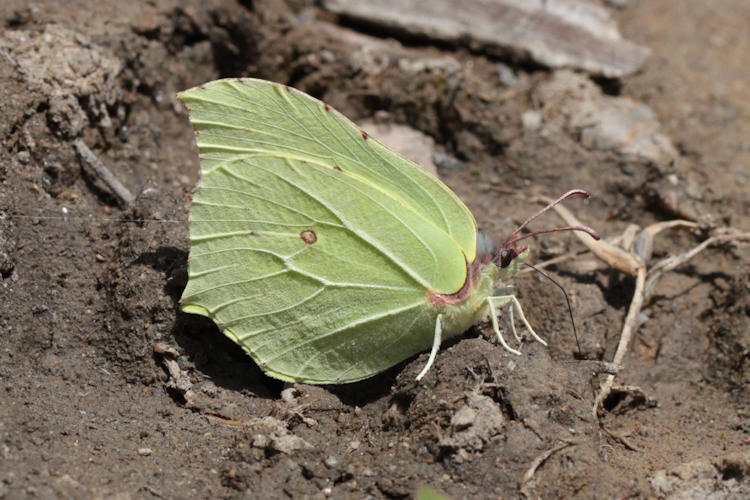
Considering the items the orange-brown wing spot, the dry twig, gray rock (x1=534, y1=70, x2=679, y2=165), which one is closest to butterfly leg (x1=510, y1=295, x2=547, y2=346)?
the orange-brown wing spot

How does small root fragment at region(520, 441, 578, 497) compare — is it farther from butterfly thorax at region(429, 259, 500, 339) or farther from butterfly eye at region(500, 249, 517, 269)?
butterfly eye at region(500, 249, 517, 269)

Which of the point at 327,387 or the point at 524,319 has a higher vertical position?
the point at 524,319

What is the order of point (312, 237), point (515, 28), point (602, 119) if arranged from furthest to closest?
point (515, 28) < point (602, 119) < point (312, 237)

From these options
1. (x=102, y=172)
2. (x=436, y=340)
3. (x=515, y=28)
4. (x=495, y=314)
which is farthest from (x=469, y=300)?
(x=515, y=28)

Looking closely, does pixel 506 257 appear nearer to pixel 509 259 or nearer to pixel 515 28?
pixel 509 259

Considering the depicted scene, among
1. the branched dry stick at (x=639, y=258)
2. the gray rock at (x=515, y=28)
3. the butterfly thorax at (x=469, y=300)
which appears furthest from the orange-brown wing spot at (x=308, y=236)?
the gray rock at (x=515, y=28)

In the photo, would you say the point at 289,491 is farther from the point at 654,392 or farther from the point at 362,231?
the point at 654,392

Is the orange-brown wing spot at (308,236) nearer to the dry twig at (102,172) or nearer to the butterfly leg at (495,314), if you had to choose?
the butterfly leg at (495,314)
